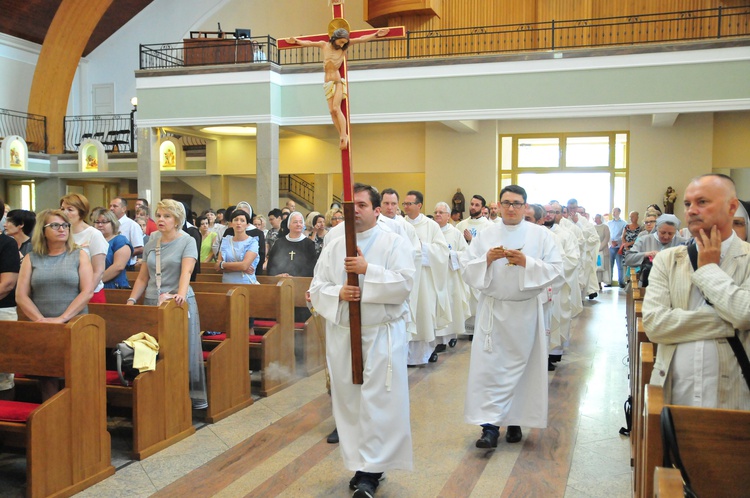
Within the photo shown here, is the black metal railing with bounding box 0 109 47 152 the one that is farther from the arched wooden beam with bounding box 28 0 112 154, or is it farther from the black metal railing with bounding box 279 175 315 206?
the black metal railing with bounding box 279 175 315 206

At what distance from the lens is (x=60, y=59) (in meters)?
21.0

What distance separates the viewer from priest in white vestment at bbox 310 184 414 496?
3785mm

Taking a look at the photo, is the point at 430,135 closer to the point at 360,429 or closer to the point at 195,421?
the point at 195,421

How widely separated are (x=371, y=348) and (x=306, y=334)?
10.4 feet

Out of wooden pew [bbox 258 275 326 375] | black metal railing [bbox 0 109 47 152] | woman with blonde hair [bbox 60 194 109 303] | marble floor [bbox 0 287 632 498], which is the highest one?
black metal railing [bbox 0 109 47 152]

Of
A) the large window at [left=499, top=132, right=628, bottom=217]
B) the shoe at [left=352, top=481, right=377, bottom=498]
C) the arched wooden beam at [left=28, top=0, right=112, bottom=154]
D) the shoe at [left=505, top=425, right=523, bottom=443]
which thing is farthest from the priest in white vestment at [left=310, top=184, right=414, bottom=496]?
the arched wooden beam at [left=28, top=0, right=112, bottom=154]

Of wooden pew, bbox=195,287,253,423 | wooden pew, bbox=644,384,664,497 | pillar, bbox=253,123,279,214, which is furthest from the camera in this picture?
pillar, bbox=253,123,279,214

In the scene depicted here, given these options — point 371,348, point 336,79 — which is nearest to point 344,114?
point 336,79

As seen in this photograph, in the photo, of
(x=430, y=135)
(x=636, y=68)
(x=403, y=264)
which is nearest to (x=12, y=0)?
(x=430, y=135)

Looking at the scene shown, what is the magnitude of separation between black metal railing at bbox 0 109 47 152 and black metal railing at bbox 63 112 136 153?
31.4 inches

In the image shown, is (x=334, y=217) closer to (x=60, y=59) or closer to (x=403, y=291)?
(x=403, y=291)

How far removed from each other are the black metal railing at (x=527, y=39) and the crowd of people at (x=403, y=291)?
33.0 feet

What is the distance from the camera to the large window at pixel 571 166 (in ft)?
56.9

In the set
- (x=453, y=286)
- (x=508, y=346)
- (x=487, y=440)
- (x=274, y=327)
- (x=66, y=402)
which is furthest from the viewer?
(x=453, y=286)
